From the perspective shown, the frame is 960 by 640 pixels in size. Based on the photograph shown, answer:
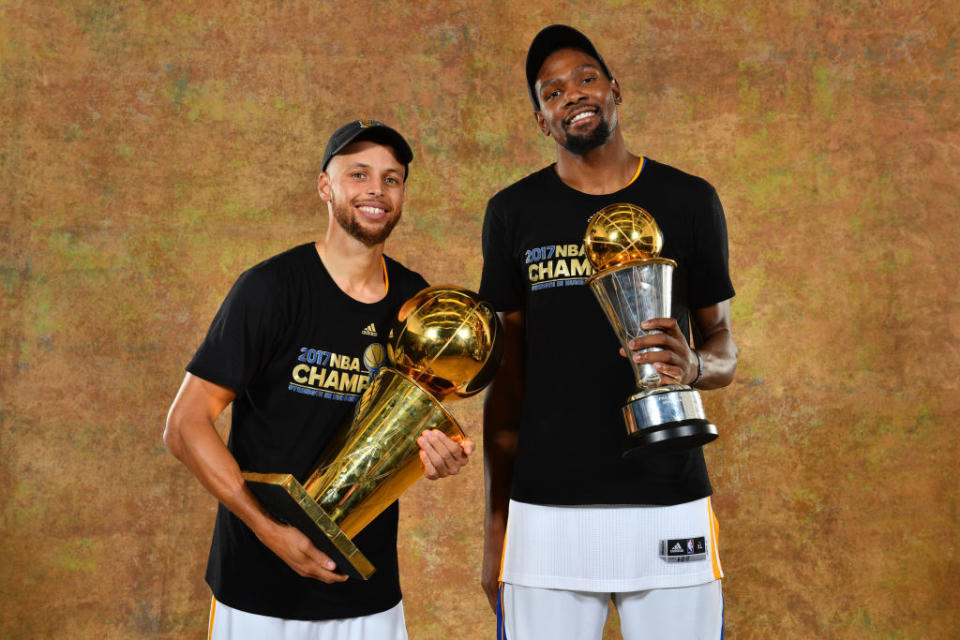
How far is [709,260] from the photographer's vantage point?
1.71 metres

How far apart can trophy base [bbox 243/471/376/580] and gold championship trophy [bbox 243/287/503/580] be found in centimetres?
2

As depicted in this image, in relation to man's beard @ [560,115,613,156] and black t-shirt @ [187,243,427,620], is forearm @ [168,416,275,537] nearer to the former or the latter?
black t-shirt @ [187,243,427,620]

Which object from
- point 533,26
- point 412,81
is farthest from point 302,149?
point 533,26

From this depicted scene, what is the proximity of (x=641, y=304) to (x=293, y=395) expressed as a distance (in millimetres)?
797

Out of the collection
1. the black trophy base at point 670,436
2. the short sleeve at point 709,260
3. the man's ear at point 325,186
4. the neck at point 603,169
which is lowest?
the black trophy base at point 670,436

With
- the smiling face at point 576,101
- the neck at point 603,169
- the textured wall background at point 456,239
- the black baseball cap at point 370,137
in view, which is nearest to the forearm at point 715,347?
the neck at point 603,169

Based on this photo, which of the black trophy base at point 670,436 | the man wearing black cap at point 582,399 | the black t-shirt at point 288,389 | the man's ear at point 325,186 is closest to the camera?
the black trophy base at point 670,436

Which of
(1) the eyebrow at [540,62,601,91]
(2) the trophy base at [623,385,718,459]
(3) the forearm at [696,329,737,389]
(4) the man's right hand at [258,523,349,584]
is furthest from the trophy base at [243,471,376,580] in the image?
(1) the eyebrow at [540,62,601,91]

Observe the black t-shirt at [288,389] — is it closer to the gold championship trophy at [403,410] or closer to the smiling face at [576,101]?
the gold championship trophy at [403,410]

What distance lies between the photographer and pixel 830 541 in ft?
10.3

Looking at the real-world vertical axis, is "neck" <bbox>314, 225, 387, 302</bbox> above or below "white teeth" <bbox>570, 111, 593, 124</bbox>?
below

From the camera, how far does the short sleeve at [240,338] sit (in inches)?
64.3

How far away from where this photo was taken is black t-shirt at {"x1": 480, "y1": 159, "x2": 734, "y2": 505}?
1.60 metres

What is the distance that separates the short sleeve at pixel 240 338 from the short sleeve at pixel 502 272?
50 centimetres
